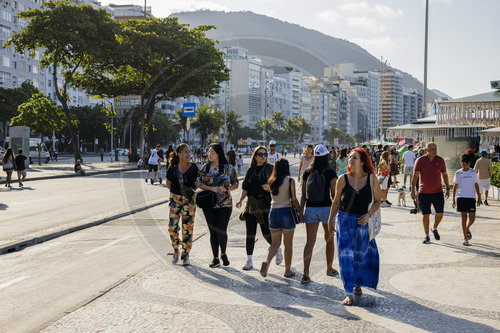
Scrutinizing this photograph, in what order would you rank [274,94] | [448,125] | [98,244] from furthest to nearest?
[274,94], [448,125], [98,244]

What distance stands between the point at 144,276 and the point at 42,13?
136ft

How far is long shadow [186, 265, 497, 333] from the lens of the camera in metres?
5.69

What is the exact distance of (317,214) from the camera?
7.76 m

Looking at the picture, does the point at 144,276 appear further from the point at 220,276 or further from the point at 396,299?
A: the point at 396,299

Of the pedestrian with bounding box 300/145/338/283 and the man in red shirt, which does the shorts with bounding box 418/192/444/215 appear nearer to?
the man in red shirt

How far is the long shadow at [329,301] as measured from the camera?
18.7ft

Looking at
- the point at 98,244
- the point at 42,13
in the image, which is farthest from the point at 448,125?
the point at 42,13

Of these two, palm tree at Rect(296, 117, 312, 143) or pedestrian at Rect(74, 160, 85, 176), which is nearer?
pedestrian at Rect(74, 160, 85, 176)

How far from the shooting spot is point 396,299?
664 cm

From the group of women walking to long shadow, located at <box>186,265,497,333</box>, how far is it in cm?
22

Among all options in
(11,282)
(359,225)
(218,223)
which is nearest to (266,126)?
(218,223)

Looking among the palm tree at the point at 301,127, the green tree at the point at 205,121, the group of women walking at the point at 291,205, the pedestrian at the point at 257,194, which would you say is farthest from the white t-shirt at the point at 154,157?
the palm tree at the point at 301,127

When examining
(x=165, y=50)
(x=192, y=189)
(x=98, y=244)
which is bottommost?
(x=98, y=244)

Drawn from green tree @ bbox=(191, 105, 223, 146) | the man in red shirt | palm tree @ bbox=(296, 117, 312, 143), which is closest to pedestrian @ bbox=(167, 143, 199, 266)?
the man in red shirt
